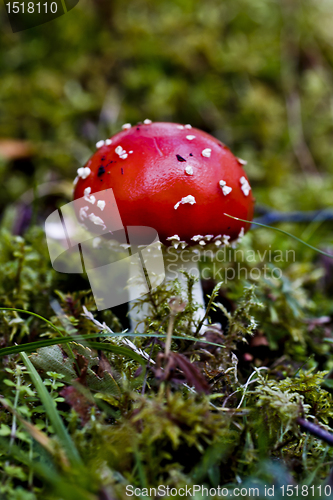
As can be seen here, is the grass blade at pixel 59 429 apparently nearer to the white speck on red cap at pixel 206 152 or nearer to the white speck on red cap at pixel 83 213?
the white speck on red cap at pixel 83 213

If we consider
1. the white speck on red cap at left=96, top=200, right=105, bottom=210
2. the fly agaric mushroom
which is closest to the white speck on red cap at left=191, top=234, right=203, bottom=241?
the fly agaric mushroom

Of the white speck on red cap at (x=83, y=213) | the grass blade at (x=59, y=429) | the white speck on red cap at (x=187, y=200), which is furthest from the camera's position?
the white speck on red cap at (x=83, y=213)

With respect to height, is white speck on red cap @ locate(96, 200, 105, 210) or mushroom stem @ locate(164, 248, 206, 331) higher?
white speck on red cap @ locate(96, 200, 105, 210)

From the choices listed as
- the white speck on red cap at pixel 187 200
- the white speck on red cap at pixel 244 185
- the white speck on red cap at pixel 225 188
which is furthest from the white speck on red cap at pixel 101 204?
the white speck on red cap at pixel 244 185

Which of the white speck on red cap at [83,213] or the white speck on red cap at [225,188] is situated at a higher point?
the white speck on red cap at [225,188]

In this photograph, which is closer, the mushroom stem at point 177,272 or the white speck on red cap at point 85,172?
the white speck on red cap at point 85,172

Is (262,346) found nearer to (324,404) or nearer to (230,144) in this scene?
(324,404)

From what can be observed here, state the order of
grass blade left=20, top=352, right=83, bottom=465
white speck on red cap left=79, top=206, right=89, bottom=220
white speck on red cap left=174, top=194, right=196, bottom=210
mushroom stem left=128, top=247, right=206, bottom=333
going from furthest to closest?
mushroom stem left=128, top=247, right=206, bottom=333
white speck on red cap left=79, top=206, right=89, bottom=220
white speck on red cap left=174, top=194, right=196, bottom=210
grass blade left=20, top=352, right=83, bottom=465

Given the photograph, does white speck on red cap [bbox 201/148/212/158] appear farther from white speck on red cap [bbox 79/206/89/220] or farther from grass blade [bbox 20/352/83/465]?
grass blade [bbox 20/352/83/465]
